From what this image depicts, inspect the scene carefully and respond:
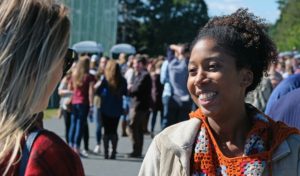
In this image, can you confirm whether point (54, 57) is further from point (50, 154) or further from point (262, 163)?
point (262, 163)

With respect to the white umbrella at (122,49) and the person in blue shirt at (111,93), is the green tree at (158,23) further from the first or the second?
the person in blue shirt at (111,93)

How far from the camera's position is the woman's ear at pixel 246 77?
327cm

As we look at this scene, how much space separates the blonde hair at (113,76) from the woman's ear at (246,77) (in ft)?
30.9

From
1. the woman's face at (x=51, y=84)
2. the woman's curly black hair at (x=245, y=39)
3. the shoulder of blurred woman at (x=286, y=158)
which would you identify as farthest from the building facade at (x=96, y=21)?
the woman's face at (x=51, y=84)

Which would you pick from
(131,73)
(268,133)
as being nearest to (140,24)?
(131,73)

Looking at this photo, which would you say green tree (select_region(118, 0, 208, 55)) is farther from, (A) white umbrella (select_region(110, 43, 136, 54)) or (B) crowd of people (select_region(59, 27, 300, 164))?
(B) crowd of people (select_region(59, 27, 300, 164))

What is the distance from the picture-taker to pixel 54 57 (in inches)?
90.4

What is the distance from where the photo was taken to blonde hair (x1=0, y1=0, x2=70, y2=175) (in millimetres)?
2238

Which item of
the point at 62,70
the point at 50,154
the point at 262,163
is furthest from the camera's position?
the point at 262,163

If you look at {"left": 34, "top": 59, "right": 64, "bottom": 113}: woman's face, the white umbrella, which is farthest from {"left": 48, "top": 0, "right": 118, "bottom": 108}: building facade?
{"left": 34, "top": 59, "right": 64, "bottom": 113}: woman's face

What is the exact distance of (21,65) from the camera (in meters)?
2.25

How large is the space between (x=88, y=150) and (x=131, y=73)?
3.31 meters

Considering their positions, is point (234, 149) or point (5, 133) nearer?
point (5, 133)

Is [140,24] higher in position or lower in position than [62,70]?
higher
